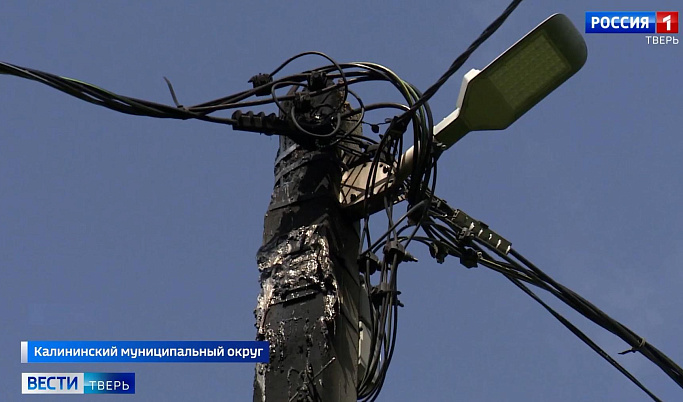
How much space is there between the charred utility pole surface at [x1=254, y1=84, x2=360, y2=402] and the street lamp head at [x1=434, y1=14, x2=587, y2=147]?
2.00ft

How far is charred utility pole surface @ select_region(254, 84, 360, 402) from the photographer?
4238 millimetres

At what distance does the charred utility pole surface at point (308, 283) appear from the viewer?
13.9ft

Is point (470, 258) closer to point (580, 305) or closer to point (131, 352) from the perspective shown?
point (580, 305)

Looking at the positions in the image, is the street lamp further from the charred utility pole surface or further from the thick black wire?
the thick black wire

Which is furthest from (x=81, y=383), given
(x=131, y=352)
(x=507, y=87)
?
(x=507, y=87)

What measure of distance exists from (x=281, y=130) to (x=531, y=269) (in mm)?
1729

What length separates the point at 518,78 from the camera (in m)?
4.68

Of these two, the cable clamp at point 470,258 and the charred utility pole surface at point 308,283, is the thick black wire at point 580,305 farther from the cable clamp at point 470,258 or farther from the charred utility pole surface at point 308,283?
the charred utility pole surface at point 308,283

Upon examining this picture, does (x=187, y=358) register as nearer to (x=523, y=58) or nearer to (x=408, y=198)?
(x=408, y=198)

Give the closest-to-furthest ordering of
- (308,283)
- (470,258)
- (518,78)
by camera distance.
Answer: (308,283) < (518,78) < (470,258)

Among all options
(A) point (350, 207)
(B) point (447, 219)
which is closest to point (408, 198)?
(A) point (350, 207)

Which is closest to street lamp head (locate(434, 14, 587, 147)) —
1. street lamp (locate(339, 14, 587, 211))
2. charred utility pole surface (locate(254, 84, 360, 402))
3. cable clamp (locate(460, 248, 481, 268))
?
street lamp (locate(339, 14, 587, 211))

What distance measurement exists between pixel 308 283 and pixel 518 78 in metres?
1.34

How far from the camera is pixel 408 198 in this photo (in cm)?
489
